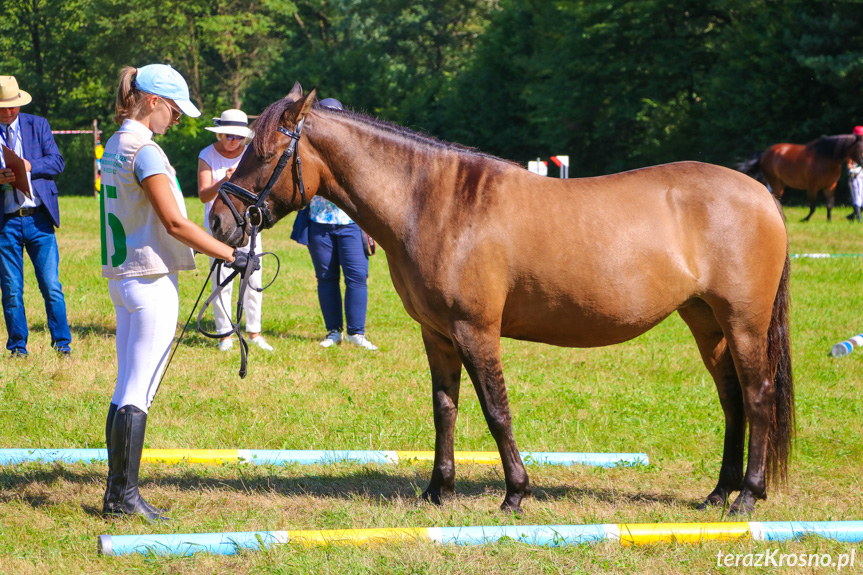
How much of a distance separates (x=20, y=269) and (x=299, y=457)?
4046mm

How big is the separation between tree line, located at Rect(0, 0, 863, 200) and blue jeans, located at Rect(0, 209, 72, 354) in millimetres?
22362

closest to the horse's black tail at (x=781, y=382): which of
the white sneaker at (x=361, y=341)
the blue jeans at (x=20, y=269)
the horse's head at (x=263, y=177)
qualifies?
the horse's head at (x=263, y=177)

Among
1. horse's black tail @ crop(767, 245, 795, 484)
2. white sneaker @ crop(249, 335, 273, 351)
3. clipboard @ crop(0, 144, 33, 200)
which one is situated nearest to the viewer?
horse's black tail @ crop(767, 245, 795, 484)

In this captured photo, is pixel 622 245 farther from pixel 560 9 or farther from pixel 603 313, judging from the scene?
pixel 560 9

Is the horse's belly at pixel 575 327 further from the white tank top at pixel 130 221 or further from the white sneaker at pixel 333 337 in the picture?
the white sneaker at pixel 333 337

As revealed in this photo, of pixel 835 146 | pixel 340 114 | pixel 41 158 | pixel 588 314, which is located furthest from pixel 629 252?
pixel 835 146

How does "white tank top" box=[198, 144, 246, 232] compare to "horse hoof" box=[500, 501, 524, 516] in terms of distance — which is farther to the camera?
"white tank top" box=[198, 144, 246, 232]

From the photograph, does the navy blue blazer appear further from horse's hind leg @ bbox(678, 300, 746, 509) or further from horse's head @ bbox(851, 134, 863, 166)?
horse's head @ bbox(851, 134, 863, 166)

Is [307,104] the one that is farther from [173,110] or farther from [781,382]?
[781,382]

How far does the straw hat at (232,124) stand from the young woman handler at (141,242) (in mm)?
3154

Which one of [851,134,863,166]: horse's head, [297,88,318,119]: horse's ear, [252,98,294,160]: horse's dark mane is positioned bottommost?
[851,134,863,166]: horse's head

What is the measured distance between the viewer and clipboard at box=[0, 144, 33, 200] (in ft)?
22.9

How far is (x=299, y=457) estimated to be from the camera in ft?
16.8

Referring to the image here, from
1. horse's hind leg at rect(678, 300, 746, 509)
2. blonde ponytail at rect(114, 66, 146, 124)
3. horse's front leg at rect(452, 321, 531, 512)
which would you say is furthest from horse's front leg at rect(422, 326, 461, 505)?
blonde ponytail at rect(114, 66, 146, 124)
